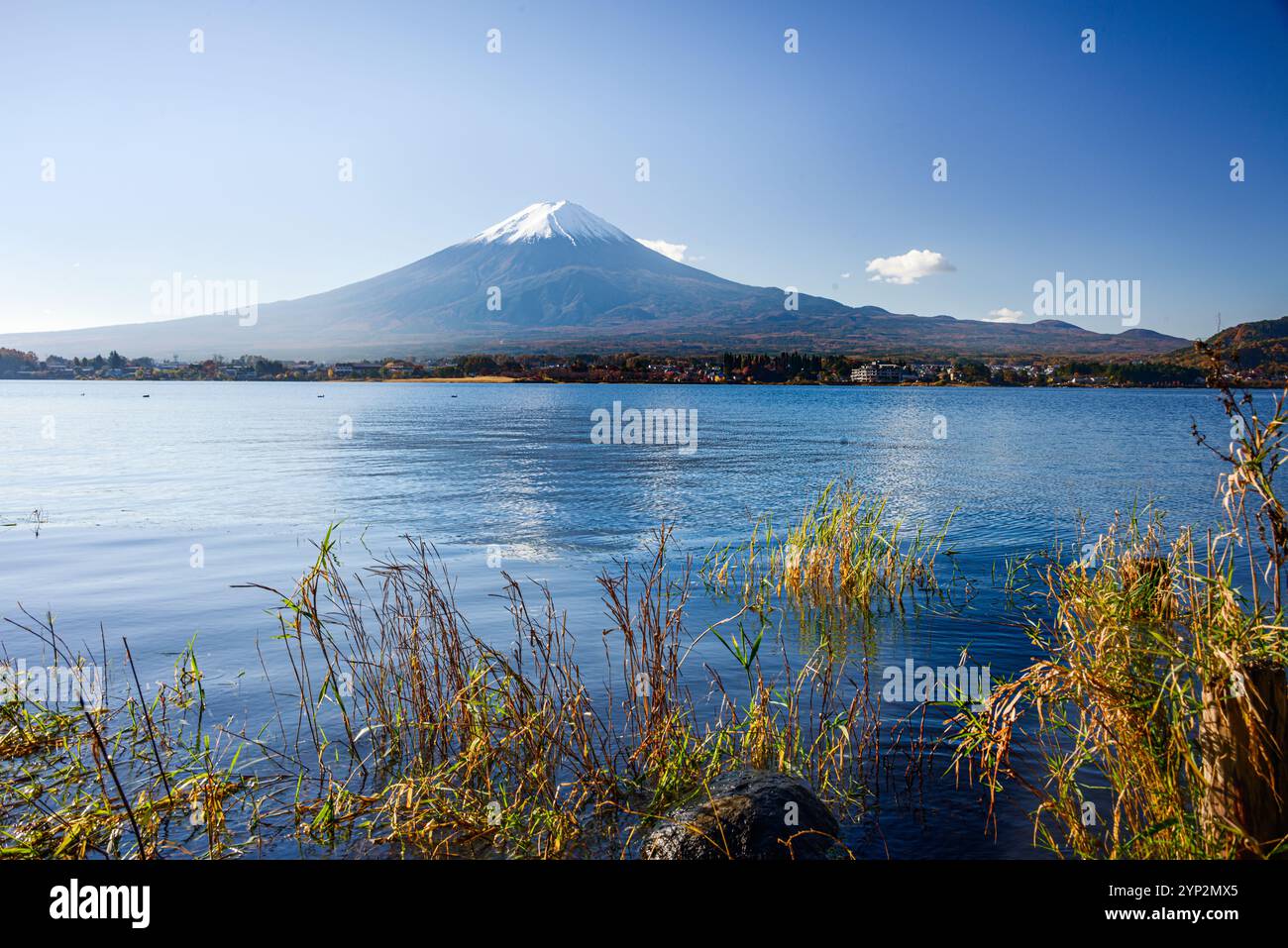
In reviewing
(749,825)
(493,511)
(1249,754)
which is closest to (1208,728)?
(1249,754)

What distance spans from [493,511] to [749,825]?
23099 millimetres

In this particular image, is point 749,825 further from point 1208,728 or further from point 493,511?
point 493,511

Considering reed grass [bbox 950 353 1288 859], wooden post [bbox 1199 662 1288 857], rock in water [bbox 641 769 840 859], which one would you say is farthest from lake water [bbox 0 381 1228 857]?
wooden post [bbox 1199 662 1288 857]

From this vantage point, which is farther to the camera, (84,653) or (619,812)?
(84,653)

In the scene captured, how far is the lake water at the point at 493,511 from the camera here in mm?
12891

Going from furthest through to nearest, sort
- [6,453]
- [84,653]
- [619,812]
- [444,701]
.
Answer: [6,453] < [84,653] < [444,701] < [619,812]

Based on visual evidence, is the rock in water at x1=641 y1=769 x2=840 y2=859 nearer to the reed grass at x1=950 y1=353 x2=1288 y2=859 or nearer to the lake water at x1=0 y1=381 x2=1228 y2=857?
the lake water at x1=0 y1=381 x2=1228 y2=857

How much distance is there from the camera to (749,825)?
6.08m

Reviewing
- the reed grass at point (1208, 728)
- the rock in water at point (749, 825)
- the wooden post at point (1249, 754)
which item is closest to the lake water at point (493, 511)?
the rock in water at point (749, 825)

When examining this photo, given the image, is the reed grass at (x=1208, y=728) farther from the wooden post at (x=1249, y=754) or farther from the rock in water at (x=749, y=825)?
the rock in water at (x=749, y=825)
